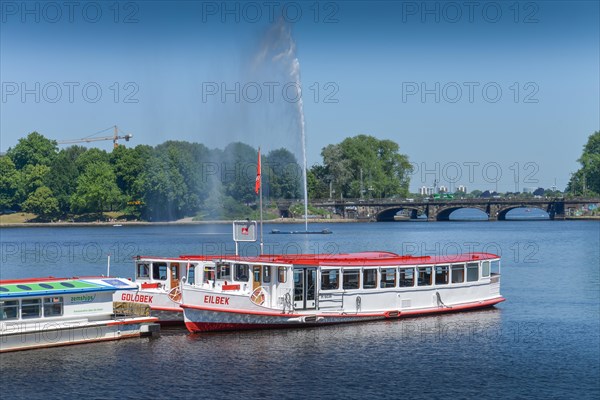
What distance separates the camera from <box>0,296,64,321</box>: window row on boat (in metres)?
43.6

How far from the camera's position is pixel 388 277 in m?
54.3

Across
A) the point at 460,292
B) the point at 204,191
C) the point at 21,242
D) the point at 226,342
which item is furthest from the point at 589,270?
the point at 204,191

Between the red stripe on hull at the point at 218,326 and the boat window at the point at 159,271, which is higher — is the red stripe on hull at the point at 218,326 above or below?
below

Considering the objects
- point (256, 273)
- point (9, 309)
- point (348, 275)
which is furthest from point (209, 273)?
point (9, 309)

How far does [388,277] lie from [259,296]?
29.6 ft

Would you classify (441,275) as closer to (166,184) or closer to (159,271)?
(159,271)

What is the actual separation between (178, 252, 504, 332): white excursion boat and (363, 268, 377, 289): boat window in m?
0.06

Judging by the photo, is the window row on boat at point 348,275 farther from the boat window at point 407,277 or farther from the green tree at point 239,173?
the green tree at point 239,173

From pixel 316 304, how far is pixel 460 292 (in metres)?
11.8

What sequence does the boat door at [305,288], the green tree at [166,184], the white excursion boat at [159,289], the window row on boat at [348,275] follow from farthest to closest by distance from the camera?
the green tree at [166,184]
the white excursion boat at [159,289]
the window row on boat at [348,275]
the boat door at [305,288]

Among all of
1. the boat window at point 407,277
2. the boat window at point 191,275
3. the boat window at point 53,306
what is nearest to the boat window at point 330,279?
the boat window at point 407,277

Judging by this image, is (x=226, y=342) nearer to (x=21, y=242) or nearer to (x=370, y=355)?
(x=370, y=355)

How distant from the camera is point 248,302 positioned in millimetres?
48562

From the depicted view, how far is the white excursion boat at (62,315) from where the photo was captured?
4334 centimetres
